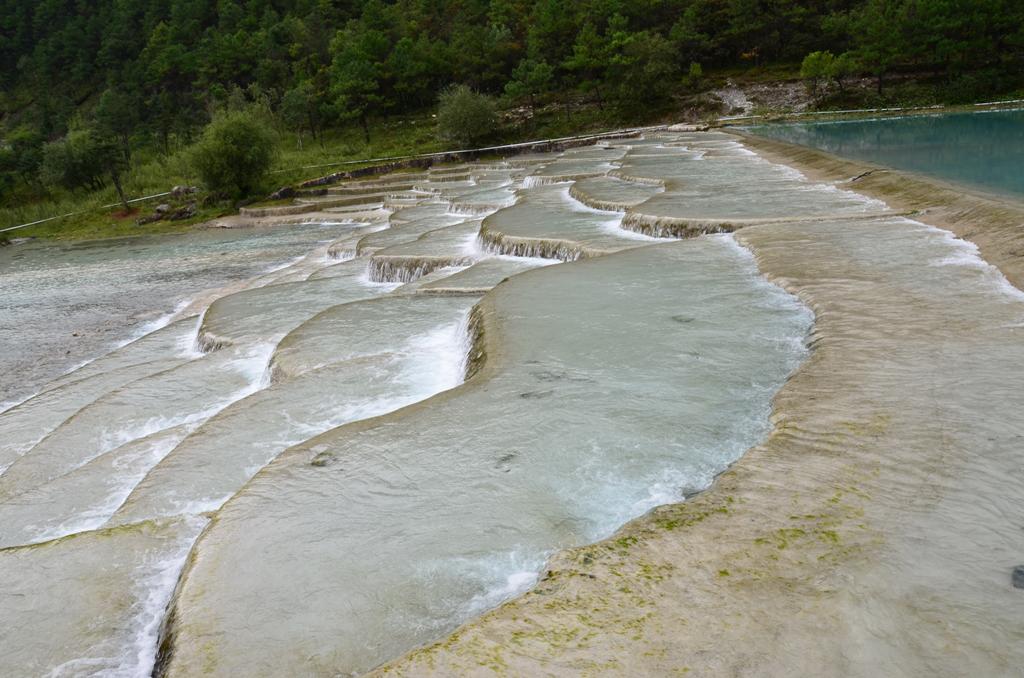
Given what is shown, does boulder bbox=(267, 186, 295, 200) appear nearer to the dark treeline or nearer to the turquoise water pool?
the dark treeline

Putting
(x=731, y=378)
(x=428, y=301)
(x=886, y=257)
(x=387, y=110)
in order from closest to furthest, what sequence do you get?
(x=731, y=378) < (x=886, y=257) < (x=428, y=301) < (x=387, y=110)

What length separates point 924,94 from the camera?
38.7 m

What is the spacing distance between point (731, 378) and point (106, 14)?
111 meters

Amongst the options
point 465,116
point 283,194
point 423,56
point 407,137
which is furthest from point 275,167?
point 423,56

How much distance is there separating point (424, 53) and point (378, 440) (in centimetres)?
5446

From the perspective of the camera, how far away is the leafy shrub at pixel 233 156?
35.3 meters

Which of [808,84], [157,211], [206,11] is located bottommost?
[157,211]

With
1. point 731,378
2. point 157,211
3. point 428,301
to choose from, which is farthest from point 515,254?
point 157,211

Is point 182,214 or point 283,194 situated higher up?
point 283,194

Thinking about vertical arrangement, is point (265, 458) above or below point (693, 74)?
below

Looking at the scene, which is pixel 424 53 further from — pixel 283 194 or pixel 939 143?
pixel 939 143

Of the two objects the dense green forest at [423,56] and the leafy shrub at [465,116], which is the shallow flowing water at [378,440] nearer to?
the leafy shrub at [465,116]

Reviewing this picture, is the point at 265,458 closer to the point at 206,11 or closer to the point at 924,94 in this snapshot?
the point at 924,94

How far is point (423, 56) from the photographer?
55.2 m
